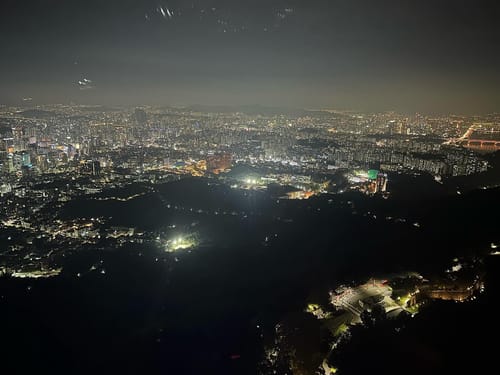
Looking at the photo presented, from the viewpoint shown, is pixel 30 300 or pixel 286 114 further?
pixel 286 114

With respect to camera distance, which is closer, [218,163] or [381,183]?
[381,183]

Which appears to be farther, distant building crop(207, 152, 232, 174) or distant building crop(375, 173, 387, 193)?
distant building crop(207, 152, 232, 174)

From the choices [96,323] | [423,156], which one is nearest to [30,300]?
[96,323]

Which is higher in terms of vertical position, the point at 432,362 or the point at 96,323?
the point at 432,362

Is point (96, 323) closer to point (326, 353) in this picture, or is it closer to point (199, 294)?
point (199, 294)

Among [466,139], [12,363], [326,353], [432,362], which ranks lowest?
[12,363]

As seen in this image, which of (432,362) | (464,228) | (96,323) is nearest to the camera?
(432,362)

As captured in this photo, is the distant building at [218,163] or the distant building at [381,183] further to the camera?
the distant building at [218,163]

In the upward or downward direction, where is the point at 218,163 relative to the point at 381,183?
downward

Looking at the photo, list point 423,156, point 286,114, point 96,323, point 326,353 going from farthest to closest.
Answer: point 286,114 < point 423,156 < point 96,323 < point 326,353
